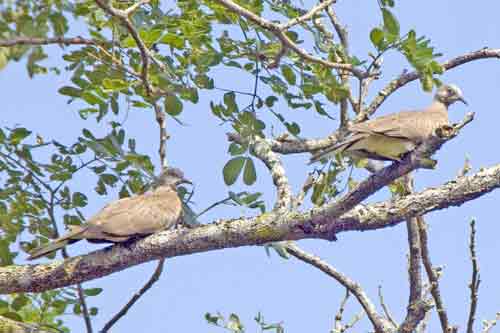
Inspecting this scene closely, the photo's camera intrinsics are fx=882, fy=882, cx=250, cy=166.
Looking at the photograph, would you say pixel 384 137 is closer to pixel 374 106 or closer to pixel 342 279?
pixel 374 106

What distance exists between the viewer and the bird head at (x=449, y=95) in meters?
7.68

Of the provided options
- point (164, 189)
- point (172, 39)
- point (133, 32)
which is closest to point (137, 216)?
point (164, 189)

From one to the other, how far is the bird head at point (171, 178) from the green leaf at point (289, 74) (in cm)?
108

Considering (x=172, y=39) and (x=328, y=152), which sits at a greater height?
(x=172, y=39)

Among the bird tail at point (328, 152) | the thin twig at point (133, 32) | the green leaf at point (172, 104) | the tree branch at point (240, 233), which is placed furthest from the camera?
the bird tail at point (328, 152)

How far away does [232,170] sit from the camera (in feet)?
17.2

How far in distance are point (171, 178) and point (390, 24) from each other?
102 inches

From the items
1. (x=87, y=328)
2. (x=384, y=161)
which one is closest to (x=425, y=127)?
(x=384, y=161)

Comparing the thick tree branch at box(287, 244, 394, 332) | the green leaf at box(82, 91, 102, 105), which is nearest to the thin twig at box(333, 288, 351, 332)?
the thick tree branch at box(287, 244, 394, 332)

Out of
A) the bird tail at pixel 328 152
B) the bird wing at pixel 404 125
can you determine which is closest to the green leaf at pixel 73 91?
the bird tail at pixel 328 152

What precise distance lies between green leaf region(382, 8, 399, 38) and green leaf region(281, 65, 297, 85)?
89cm

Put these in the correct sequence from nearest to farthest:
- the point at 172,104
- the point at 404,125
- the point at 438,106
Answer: the point at 172,104
the point at 404,125
the point at 438,106

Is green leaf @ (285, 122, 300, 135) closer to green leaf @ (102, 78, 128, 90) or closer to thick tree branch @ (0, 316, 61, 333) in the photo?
green leaf @ (102, 78, 128, 90)

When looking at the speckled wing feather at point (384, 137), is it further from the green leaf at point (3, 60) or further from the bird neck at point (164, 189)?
the green leaf at point (3, 60)
